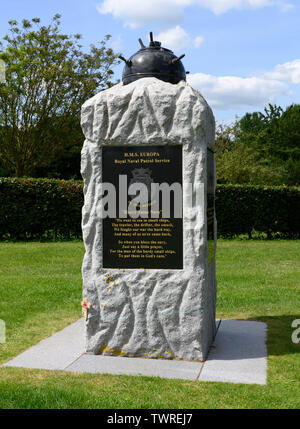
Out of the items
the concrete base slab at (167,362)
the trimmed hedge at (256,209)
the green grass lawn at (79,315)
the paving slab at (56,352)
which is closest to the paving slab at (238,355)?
the concrete base slab at (167,362)

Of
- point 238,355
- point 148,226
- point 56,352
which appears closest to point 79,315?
point 56,352

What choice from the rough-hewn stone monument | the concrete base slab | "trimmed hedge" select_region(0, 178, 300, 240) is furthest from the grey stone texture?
"trimmed hedge" select_region(0, 178, 300, 240)

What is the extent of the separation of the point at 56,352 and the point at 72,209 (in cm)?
1019

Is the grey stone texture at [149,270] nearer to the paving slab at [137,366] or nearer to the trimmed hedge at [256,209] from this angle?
the paving slab at [137,366]

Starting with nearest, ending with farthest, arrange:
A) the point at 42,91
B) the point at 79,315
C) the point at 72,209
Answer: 1. the point at 79,315
2. the point at 72,209
3. the point at 42,91

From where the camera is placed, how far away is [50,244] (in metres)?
13.8

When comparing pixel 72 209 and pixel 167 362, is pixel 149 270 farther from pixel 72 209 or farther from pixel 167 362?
pixel 72 209

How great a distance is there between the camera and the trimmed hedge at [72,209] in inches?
581

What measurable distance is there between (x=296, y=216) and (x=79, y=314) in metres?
11.5

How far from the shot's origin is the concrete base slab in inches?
172

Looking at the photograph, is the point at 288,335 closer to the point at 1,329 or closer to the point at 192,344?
the point at 192,344

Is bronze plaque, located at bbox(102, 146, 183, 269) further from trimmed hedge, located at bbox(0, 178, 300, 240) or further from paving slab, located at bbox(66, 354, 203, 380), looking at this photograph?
trimmed hedge, located at bbox(0, 178, 300, 240)

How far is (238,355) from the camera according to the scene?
486 centimetres

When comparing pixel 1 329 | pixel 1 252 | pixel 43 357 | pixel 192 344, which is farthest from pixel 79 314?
pixel 1 252
